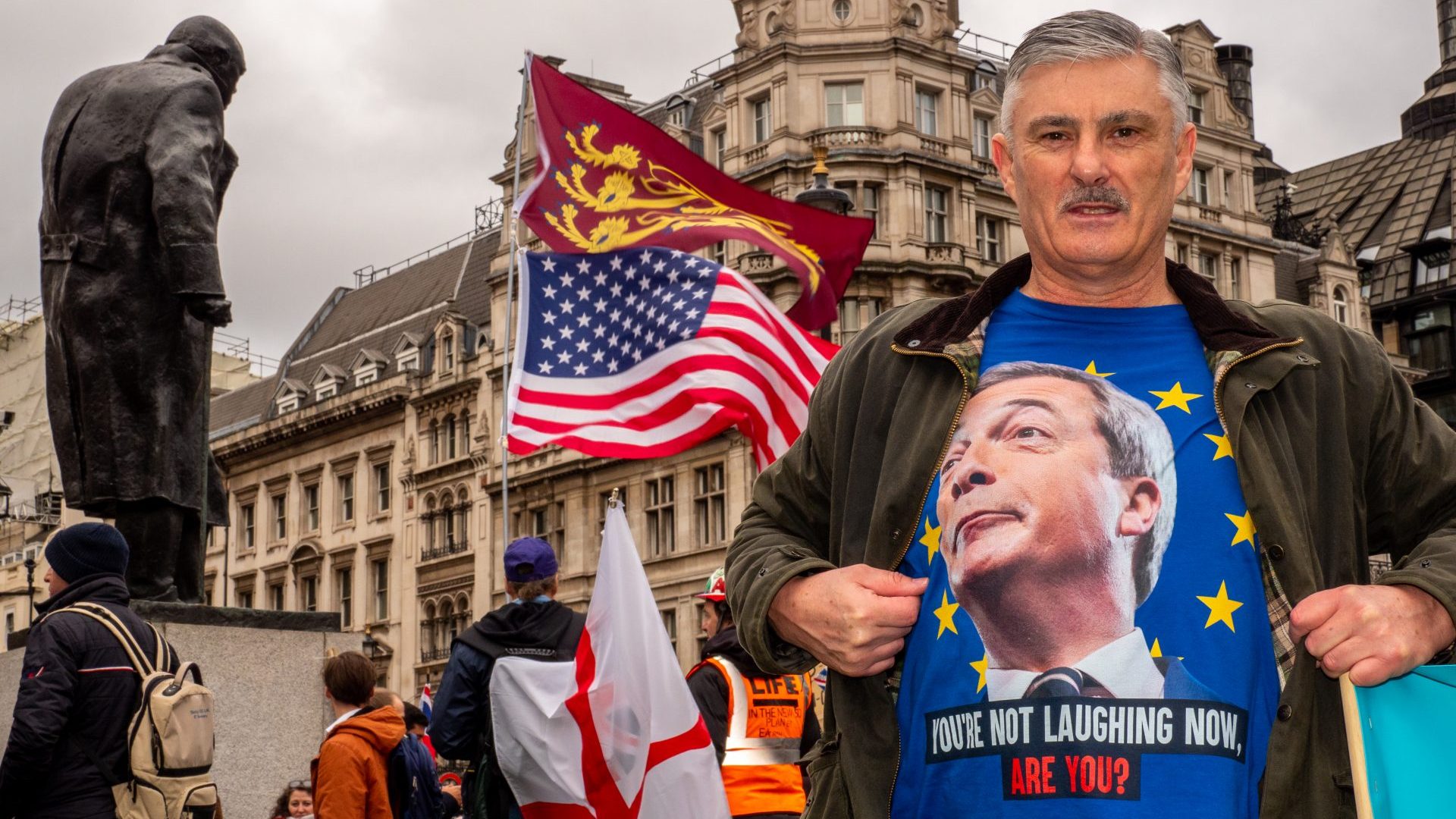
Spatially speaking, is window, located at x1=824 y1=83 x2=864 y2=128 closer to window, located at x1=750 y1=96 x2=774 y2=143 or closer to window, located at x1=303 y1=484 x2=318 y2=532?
window, located at x1=750 y1=96 x2=774 y2=143

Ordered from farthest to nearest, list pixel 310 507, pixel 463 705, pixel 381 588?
pixel 310 507 → pixel 381 588 → pixel 463 705

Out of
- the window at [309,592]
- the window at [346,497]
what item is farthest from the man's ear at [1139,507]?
the window at [309,592]

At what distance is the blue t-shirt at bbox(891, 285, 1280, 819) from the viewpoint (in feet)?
7.70

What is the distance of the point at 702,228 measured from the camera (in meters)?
14.0

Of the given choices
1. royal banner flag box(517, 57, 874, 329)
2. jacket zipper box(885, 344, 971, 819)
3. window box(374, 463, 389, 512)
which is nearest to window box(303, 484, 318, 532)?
window box(374, 463, 389, 512)

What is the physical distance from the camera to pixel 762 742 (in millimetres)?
7723

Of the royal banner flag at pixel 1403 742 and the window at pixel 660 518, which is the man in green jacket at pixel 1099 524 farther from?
the window at pixel 660 518

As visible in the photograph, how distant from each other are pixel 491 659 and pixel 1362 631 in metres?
5.36

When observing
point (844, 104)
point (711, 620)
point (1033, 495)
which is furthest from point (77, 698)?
point (844, 104)

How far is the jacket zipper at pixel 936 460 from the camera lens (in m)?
2.50

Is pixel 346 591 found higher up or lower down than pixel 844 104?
lower down

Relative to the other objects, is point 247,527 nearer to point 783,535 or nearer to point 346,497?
point 346,497

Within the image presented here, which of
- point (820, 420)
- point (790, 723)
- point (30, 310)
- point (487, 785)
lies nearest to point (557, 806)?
point (487, 785)

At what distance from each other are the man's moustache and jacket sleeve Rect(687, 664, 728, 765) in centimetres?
533
